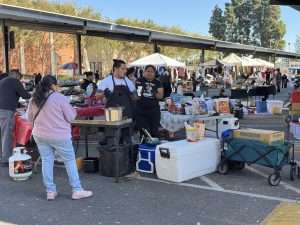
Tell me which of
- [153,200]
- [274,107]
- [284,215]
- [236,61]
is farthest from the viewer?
[236,61]

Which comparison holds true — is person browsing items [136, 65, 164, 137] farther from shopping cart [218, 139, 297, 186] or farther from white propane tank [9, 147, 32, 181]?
white propane tank [9, 147, 32, 181]

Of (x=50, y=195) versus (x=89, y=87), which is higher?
(x=89, y=87)

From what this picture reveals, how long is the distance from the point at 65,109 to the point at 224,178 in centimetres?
260

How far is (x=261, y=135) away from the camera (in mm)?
6184

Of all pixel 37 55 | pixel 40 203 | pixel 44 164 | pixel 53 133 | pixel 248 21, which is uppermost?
pixel 248 21

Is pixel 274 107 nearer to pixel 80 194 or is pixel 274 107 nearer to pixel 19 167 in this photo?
pixel 19 167

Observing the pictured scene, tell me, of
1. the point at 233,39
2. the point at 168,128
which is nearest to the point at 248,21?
the point at 233,39

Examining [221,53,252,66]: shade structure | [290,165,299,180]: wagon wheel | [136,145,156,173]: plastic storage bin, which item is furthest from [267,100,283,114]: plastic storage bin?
[221,53,252,66]: shade structure

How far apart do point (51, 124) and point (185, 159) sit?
197 cm

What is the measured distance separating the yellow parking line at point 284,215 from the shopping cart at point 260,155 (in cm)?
85

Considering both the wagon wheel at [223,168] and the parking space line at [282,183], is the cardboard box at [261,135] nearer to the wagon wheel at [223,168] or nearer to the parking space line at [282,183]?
the wagon wheel at [223,168]

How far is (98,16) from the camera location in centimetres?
4250

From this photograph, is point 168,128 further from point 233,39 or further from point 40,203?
point 233,39

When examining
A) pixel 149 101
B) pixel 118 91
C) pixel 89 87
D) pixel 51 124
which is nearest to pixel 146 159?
pixel 149 101
